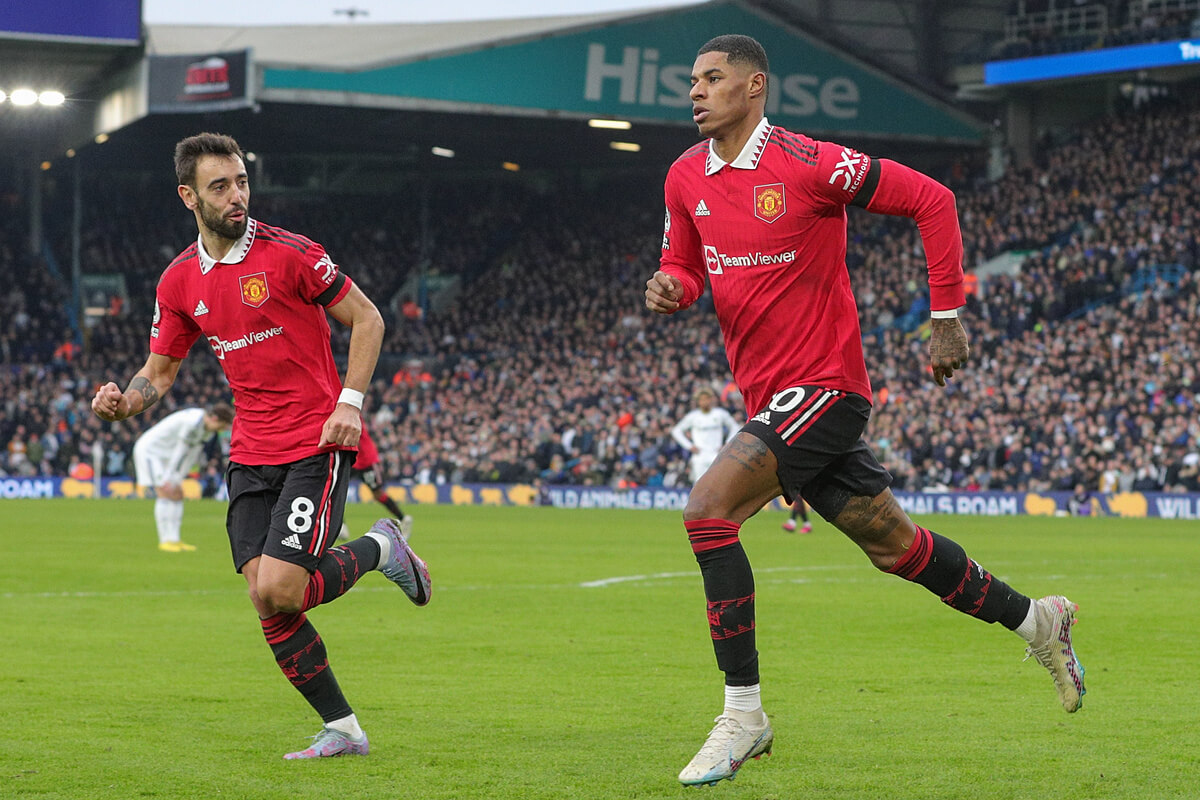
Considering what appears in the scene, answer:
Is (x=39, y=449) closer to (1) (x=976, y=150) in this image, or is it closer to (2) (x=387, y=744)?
(1) (x=976, y=150)

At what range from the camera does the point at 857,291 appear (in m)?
40.2

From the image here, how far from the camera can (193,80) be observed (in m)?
35.2

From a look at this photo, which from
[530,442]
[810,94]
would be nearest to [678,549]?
[530,442]

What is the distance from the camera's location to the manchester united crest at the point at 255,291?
677 centimetres

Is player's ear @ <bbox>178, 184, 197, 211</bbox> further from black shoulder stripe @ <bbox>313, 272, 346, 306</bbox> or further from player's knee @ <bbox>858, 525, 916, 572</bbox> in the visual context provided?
player's knee @ <bbox>858, 525, 916, 572</bbox>

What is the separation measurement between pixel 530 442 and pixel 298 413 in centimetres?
3271

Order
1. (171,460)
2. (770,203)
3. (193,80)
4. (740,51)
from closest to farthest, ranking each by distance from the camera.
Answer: (770,203)
(740,51)
(171,460)
(193,80)

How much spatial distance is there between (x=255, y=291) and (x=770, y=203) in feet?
7.31

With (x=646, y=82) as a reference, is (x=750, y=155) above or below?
below

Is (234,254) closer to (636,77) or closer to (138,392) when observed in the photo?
(138,392)

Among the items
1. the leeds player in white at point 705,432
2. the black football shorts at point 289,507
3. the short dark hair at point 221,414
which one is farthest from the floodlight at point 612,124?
the black football shorts at point 289,507

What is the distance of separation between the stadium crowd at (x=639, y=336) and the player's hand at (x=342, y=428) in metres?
23.8

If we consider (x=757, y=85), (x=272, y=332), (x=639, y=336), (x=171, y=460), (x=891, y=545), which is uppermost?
(x=757, y=85)

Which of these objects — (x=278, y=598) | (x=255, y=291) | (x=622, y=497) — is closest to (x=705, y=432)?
(x=622, y=497)
